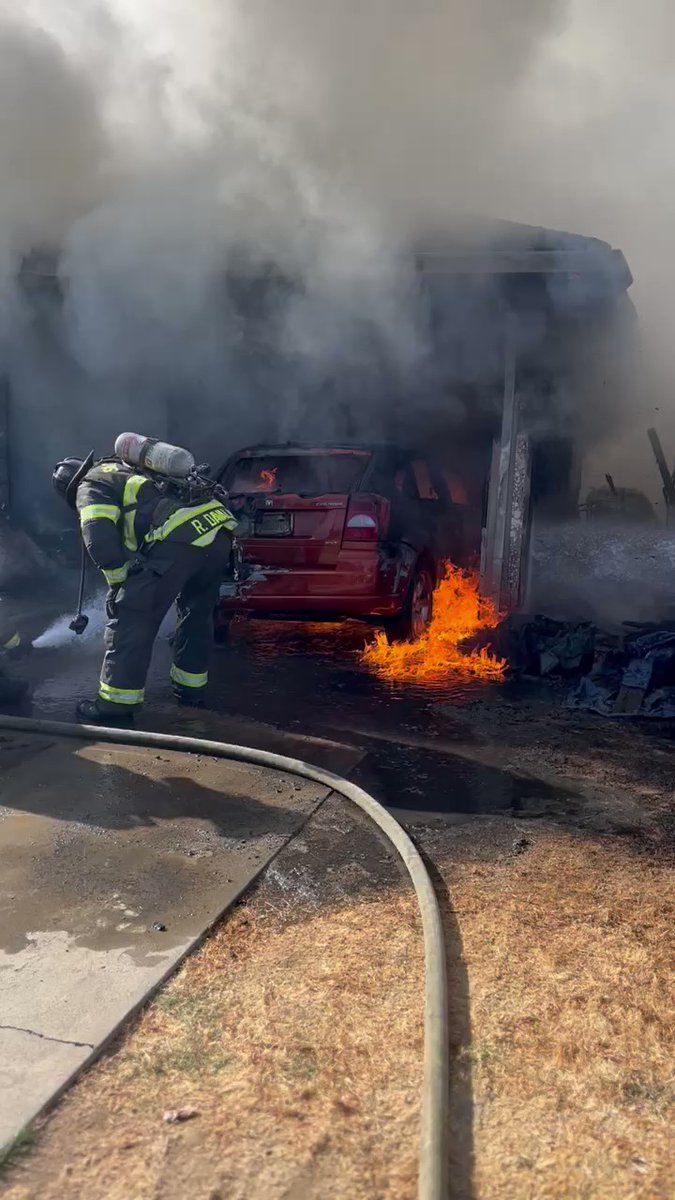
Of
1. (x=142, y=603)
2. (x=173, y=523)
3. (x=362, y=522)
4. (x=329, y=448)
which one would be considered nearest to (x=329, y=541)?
(x=362, y=522)

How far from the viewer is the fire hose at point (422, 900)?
65.8 inches

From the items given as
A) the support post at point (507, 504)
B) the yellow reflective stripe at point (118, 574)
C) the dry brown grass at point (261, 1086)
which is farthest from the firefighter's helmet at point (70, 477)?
the support post at point (507, 504)

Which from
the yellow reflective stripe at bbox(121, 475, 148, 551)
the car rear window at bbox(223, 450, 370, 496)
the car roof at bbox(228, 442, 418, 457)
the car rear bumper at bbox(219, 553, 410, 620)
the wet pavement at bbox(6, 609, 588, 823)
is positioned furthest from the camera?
the car roof at bbox(228, 442, 418, 457)

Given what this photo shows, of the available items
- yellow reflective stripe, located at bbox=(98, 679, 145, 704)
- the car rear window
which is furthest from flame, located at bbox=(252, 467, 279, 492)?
yellow reflective stripe, located at bbox=(98, 679, 145, 704)

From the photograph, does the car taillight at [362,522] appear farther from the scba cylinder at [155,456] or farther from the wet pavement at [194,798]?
the scba cylinder at [155,456]

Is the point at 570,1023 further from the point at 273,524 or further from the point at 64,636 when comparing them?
the point at 64,636

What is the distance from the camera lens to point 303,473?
6.69 meters

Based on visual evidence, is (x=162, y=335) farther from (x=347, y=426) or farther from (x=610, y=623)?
(x=610, y=623)

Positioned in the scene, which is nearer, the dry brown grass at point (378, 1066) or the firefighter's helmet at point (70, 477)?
the dry brown grass at point (378, 1066)

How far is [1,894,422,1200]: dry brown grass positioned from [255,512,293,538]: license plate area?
13.1 feet

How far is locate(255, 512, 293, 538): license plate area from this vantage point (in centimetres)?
629

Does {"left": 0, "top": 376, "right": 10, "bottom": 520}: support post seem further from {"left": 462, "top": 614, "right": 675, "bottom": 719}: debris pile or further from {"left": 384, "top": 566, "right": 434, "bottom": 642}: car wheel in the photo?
{"left": 462, "top": 614, "right": 675, "bottom": 719}: debris pile

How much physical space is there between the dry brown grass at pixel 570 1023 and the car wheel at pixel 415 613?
3324 millimetres

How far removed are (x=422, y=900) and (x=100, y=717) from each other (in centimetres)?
249
